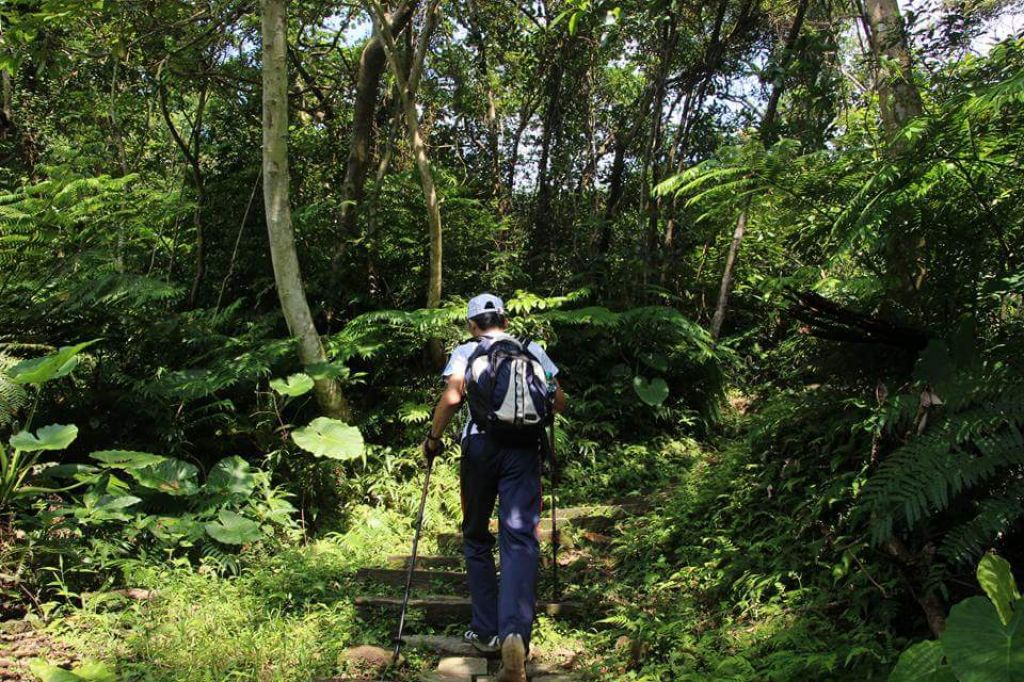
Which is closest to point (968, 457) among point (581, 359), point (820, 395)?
point (820, 395)

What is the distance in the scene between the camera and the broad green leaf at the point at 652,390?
7.46 metres

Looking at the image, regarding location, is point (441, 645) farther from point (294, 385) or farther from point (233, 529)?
point (294, 385)

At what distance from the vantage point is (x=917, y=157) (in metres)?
3.36

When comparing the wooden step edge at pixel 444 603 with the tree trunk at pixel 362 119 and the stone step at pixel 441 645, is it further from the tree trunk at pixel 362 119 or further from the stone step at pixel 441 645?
the tree trunk at pixel 362 119

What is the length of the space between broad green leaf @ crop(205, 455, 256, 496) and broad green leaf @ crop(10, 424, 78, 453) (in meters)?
1.18

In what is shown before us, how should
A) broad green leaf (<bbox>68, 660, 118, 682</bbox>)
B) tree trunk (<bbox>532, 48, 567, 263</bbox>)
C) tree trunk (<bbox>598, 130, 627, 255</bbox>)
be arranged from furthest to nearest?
tree trunk (<bbox>532, 48, 567, 263</bbox>), tree trunk (<bbox>598, 130, 627, 255</bbox>), broad green leaf (<bbox>68, 660, 118, 682</bbox>)

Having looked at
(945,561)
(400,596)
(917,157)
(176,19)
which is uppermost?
(176,19)

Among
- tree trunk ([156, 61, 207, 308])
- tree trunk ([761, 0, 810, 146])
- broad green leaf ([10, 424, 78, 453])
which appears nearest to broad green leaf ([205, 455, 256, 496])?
broad green leaf ([10, 424, 78, 453])

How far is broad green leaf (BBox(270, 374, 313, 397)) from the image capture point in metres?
5.74

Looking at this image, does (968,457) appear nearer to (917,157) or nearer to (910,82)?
(917,157)

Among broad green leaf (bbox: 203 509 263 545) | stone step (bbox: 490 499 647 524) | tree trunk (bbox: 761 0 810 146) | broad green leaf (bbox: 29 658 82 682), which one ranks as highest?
tree trunk (bbox: 761 0 810 146)

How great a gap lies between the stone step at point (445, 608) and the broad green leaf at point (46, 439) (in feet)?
7.06

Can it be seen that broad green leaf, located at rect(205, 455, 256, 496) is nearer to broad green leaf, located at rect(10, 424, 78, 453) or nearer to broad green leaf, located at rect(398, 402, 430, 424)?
broad green leaf, located at rect(10, 424, 78, 453)

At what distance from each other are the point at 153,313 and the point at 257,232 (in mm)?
1859
